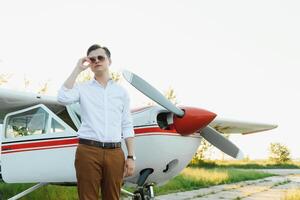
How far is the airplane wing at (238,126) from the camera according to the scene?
8.97 meters

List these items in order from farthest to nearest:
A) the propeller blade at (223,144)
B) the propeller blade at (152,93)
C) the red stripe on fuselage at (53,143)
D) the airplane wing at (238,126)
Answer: the airplane wing at (238,126) → the propeller blade at (223,144) → the red stripe on fuselage at (53,143) → the propeller blade at (152,93)

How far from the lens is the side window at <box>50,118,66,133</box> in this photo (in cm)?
558

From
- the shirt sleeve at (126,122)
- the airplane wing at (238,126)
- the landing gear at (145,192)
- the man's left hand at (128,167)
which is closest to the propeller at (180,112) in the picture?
the landing gear at (145,192)

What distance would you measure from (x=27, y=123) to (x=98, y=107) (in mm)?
3368

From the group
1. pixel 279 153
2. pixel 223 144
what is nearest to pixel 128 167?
pixel 223 144

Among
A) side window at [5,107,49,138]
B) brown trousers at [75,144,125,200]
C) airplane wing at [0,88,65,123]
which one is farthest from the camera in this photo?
airplane wing at [0,88,65,123]

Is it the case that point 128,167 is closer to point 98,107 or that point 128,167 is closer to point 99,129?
point 99,129

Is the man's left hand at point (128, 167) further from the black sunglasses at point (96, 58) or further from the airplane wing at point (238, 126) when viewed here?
the airplane wing at point (238, 126)

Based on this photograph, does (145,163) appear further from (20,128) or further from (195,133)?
(20,128)

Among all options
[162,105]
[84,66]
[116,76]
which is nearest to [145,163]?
[162,105]

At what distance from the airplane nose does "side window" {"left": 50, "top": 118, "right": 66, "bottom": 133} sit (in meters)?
1.46

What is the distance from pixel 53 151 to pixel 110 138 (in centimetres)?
273

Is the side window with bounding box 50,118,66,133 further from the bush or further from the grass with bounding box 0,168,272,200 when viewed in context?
the bush

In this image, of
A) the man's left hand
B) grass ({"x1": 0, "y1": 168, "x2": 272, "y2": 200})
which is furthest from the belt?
grass ({"x1": 0, "y1": 168, "x2": 272, "y2": 200})
